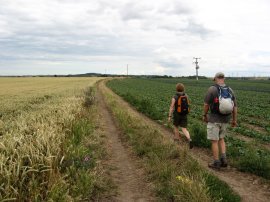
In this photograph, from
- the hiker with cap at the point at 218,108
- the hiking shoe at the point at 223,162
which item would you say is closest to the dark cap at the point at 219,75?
the hiker with cap at the point at 218,108

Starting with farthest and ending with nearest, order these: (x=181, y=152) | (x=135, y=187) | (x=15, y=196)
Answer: (x=181, y=152) → (x=135, y=187) → (x=15, y=196)

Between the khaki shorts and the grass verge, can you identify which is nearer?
the grass verge

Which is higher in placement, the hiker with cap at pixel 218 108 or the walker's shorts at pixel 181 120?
the hiker with cap at pixel 218 108

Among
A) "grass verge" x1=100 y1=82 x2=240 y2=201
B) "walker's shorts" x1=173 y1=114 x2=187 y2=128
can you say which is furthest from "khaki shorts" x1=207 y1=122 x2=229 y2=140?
"walker's shorts" x1=173 y1=114 x2=187 y2=128

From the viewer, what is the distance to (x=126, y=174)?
7.86 metres

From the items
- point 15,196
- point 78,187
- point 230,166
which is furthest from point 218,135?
point 15,196

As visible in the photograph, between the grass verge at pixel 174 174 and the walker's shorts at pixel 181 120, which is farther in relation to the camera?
the walker's shorts at pixel 181 120

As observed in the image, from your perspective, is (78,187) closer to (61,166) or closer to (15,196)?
(61,166)

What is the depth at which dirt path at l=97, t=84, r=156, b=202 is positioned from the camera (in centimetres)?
643

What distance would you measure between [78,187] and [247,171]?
173 inches

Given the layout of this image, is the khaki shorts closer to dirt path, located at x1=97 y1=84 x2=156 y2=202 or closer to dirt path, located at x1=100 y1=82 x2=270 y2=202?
dirt path, located at x1=100 y1=82 x2=270 y2=202

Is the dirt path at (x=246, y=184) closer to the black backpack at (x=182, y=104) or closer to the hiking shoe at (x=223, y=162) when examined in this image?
the hiking shoe at (x=223, y=162)

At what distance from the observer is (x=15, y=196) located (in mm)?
4863

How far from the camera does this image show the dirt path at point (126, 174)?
643 cm
